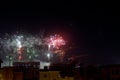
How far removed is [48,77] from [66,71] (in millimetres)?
3720

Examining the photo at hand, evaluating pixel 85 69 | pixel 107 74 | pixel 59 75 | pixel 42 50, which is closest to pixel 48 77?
pixel 59 75

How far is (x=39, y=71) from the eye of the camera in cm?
5328

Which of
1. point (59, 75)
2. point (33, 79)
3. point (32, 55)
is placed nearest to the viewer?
point (59, 75)

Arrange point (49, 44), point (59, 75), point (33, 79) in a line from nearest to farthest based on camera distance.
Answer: point (59, 75) → point (33, 79) → point (49, 44)

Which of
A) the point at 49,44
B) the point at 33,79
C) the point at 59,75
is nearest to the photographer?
the point at 59,75

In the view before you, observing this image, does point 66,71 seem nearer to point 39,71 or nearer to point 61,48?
point 39,71

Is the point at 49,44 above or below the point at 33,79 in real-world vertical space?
above

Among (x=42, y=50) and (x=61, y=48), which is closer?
(x=61, y=48)

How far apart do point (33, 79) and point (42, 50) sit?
2905 cm

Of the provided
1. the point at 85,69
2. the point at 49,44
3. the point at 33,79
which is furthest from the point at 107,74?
the point at 49,44

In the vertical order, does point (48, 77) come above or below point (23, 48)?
below

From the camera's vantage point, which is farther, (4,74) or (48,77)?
(48,77)

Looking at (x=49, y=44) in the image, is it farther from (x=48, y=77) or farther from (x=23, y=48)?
(x=48, y=77)

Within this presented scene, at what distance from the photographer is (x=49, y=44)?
73312 mm
